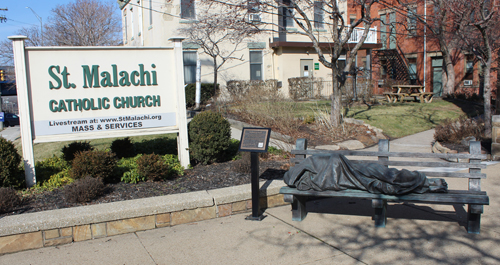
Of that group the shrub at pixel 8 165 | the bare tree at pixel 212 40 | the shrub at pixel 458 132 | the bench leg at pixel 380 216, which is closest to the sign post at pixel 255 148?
the bench leg at pixel 380 216

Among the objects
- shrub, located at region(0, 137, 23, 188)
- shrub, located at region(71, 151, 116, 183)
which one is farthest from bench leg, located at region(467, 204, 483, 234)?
shrub, located at region(0, 137, 23, 188)

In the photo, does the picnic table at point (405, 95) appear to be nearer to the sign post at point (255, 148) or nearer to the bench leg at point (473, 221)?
the bench leg at point (473, 221)

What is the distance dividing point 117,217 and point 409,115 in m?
12.3

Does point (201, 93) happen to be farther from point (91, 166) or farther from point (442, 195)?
point (442, 195)

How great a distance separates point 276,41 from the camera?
21.7 metres

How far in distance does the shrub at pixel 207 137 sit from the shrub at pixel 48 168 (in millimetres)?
2112

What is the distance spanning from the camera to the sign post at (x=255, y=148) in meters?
4.54

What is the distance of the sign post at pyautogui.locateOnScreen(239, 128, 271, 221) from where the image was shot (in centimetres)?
454

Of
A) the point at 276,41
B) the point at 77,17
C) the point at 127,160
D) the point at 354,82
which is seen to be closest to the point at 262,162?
the point at 127,160

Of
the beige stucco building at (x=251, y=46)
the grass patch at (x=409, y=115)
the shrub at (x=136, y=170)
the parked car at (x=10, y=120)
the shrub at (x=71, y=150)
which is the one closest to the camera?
the shrub at (x=136, y=170)

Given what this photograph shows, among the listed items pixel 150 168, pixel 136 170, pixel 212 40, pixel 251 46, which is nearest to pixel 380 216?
pixel 150 168

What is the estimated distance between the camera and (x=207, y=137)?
6738mm

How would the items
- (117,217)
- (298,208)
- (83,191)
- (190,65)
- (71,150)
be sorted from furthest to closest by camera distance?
(190,65) → (71,150) → (83,191) → (298,208) → (117,217)

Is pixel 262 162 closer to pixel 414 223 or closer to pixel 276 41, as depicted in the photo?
pixel 414 223
